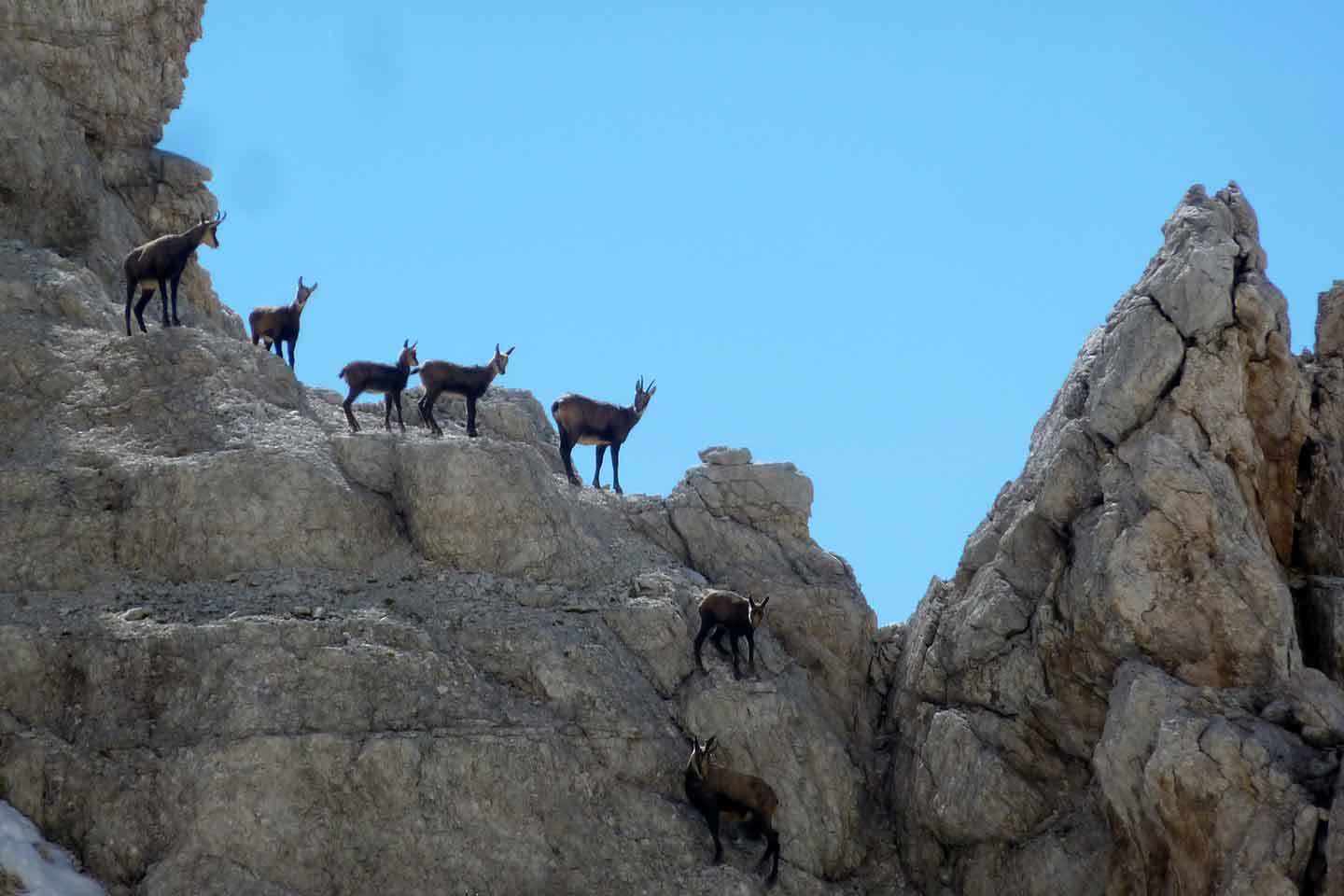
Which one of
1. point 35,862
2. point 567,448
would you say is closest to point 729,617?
point 567,448

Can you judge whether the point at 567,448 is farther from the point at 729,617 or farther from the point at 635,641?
the point at 729,617

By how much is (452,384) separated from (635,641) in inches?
275

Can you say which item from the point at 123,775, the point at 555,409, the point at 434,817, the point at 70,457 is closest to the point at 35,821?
the point at 123,775

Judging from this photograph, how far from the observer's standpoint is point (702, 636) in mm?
28500

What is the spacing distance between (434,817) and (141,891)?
13.2 feet

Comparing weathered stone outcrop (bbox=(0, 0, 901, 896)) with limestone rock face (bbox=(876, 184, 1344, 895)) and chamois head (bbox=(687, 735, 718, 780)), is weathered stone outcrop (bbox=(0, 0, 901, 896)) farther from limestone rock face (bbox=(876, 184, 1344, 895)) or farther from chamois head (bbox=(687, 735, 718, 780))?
limestone rock face (bbox=(876, 184, 1344, 895))

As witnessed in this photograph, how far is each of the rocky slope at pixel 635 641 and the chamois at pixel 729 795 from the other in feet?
1.52

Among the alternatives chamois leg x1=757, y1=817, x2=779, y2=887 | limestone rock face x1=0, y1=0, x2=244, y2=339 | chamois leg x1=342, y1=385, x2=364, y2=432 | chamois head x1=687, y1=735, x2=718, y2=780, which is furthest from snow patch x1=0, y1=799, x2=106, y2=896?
limestone rock face x1=0, y1=0, x2=244, y2=339

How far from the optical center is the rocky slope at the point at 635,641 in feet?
78.6

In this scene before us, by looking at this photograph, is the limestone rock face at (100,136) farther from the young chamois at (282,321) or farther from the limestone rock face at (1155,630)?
the limestone rock face at (1155,630)

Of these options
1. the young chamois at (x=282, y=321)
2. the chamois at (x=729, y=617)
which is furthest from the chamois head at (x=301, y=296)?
the chamois at (x=729, y=617)

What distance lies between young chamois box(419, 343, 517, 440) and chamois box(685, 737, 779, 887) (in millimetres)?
8973

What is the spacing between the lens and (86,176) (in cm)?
3650

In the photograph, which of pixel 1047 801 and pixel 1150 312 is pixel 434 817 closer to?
pixel 1047 801
